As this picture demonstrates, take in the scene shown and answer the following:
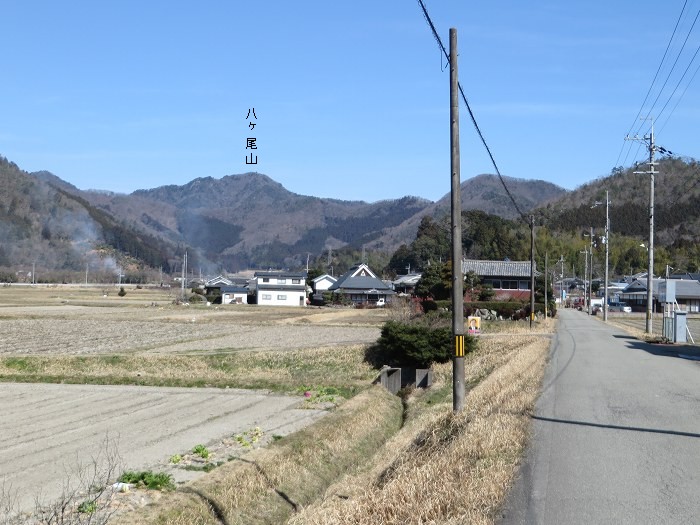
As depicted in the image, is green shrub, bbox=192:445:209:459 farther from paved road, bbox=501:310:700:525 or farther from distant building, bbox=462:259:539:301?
distant building, bbox=462:259:539:301

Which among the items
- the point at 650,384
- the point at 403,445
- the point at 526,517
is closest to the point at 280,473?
the point at 403,445

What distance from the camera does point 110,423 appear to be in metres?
16.0

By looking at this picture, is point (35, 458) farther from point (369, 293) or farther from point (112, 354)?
point (369, 293)

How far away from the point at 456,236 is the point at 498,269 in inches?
2504

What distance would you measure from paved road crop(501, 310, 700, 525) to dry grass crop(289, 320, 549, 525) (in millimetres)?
242

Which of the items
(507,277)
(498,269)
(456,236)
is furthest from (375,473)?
(498,269)

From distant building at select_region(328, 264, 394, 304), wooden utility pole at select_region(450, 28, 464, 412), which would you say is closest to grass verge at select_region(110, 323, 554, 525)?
wooden utility pole at select_region(450, 28, 464, 412)

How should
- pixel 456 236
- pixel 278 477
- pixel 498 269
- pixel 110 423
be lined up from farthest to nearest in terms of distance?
pixel 498 269
pixel 110 423
pixel 456 236
pixel 278 477

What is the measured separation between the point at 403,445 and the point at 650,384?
6072 mm

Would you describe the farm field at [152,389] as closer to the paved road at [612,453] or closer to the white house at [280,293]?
the paved road at [612,453]

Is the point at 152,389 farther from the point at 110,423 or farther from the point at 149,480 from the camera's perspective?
the point at 149,480

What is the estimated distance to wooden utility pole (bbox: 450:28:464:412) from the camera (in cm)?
1289

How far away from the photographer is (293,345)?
35.8 m

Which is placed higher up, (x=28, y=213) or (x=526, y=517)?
(x=28, y=213)
